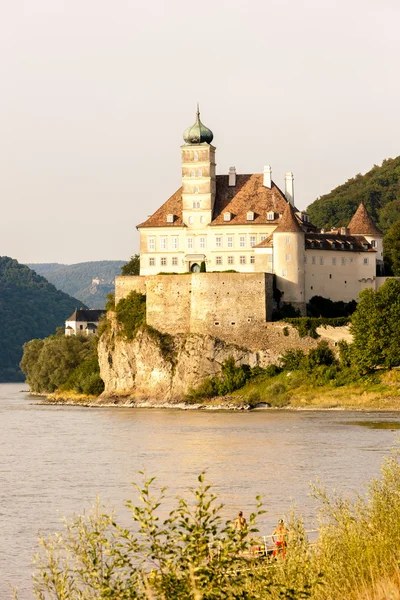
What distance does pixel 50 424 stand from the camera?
188 feet

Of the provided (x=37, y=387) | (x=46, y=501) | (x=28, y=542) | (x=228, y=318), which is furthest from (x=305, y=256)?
(x=28, y=542)

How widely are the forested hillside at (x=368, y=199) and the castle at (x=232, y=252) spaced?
31.1 metres

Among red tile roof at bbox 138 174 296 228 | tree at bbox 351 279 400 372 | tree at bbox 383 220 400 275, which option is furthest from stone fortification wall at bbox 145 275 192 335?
tree at bbox 383 220 400 275

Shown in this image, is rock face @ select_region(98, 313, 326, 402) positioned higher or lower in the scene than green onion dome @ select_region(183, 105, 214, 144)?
lower

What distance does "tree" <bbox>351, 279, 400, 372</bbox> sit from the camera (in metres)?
61.2

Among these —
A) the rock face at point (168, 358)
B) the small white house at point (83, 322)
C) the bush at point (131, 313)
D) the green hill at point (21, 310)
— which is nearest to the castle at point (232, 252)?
the bush at point (131, 313)

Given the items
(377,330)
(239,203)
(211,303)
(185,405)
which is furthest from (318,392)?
(239,203)

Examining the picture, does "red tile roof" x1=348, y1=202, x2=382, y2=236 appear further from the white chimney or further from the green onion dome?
the green onion dome

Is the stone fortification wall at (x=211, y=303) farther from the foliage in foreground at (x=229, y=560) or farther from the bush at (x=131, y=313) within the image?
the foliage in foreground at (x=229, y=560)

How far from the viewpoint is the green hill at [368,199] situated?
108938 mm

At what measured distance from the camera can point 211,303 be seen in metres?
67.6

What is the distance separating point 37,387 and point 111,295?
15695 mm

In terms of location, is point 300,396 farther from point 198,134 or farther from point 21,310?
point 21,310

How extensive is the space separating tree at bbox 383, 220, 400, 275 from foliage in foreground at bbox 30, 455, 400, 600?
175 feet
